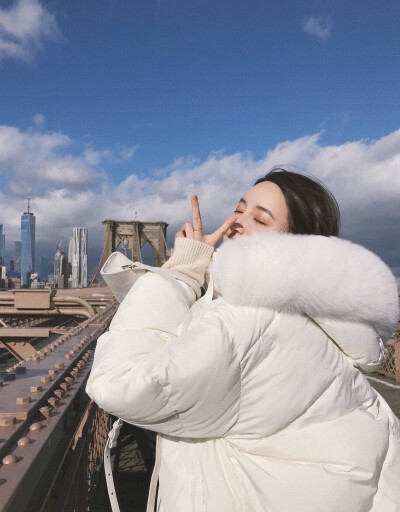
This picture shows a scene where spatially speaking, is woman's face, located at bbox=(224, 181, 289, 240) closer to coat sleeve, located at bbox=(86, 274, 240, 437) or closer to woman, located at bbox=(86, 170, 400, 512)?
woman, located at bbox=(86, 170, 400, 512)

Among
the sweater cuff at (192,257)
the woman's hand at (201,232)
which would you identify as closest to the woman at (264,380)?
the sweater cuff at (192,257)

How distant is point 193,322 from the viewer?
0.96 metres

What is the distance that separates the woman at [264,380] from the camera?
2.76ft

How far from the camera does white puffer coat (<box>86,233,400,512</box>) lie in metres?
0.84

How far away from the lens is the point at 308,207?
130cm

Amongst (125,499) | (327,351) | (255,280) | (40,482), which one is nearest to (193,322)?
(255,280)

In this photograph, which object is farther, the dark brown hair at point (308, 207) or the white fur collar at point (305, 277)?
the dark brown hair at point (308, 207)

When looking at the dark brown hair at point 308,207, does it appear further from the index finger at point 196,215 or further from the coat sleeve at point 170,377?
the coat sleeve at point 170,377

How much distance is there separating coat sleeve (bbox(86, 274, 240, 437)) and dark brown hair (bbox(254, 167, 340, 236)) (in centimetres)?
57

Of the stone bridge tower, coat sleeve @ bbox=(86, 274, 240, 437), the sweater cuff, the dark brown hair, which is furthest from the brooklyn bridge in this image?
the stone bridge tower

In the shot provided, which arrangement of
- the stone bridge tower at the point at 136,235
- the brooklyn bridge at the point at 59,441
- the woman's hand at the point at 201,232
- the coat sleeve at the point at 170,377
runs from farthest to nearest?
the stone bridge tower at the point at 136,235
the woman's hand at the point at 201,232
the brooklyn bridge at the point at 59,441
the coat sleeve at the point at 170,377

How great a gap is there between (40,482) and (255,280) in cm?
76

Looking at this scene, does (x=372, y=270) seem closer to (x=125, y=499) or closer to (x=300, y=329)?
(x=300, y=329)

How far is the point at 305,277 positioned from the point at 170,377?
37 cm
